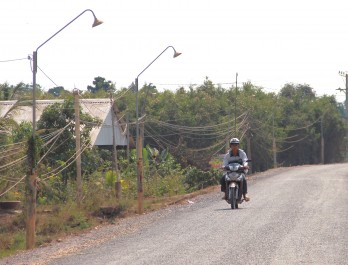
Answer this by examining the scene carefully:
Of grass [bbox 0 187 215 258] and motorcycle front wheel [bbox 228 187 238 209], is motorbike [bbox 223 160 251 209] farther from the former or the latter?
grass [bbox 0 187 215 258]

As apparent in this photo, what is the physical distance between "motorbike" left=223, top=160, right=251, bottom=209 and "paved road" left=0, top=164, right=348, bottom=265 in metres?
0.43

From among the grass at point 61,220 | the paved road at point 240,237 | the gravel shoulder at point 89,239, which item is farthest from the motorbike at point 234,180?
the grass at point 61,220

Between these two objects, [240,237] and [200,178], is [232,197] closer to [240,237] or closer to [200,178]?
[240,237]

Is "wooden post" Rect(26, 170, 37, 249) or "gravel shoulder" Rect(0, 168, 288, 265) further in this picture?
"wooden post" Rect(26, 170, 37, 249)

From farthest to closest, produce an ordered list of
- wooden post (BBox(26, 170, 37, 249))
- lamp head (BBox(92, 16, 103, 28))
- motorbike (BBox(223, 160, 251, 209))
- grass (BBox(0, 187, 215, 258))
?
grass (BBox(0, 187, 215, 258)) < motorbike (BBox(223, 160, 251, 209)) < lamp head (BBox(92, 16, 103, 28)) < wooden post (BBox(26, 170, 37, 249))

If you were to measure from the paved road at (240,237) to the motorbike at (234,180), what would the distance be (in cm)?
43

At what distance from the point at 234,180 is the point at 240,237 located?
727 centimetres

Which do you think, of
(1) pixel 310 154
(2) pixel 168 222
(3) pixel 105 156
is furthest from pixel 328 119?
(2) pixel 168 222

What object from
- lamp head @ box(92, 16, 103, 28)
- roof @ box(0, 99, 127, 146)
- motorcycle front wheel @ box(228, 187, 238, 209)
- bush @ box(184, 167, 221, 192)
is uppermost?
lamp head @ box(92, 16, 103, 28)

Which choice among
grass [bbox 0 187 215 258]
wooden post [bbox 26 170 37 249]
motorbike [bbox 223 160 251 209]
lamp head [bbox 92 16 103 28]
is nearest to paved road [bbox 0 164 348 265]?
motorbike [bbox 223 160 251 209]

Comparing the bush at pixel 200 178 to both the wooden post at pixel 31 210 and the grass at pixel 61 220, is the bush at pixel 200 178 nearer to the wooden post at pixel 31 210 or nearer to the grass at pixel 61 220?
the grass at pixel 61 220

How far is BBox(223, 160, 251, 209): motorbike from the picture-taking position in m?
24.6

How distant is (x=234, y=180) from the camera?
24.6m

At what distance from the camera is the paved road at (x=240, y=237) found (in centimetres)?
1453
